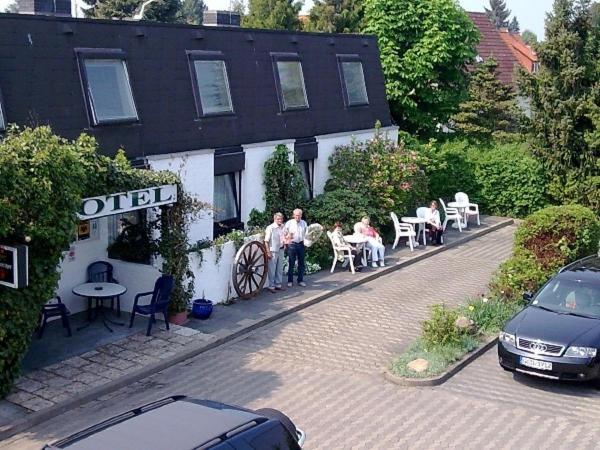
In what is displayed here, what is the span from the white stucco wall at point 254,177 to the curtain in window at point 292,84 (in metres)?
1.57

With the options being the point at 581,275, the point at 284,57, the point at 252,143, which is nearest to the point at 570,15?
the point at 284,57

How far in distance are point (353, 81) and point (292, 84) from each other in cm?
297

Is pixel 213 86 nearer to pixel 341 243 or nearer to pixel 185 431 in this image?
Answer: pixel 341 243

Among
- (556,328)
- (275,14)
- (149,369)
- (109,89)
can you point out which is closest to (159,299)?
(149,369)

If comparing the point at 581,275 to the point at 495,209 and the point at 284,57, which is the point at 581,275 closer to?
the point at 284,57

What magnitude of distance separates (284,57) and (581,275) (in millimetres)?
9448

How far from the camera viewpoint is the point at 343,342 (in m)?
13.8

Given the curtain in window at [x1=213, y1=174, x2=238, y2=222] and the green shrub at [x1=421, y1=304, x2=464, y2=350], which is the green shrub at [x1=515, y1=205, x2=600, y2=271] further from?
the curtain in window at [x1=213, y1=174, x2=238, y2=222]

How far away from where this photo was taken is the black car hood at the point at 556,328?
38.1 ft

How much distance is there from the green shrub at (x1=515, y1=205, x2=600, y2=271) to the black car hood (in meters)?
3.33

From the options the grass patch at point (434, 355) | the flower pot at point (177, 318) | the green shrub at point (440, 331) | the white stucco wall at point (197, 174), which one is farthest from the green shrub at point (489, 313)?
the white stucco wall at point (197, 174)

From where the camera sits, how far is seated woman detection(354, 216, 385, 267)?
1844cm

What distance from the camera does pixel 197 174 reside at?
16.5 metres

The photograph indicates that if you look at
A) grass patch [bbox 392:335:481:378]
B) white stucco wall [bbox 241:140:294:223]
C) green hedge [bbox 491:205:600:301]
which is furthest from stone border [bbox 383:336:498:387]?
white stucco wall [bbox 241:140:294:223]
